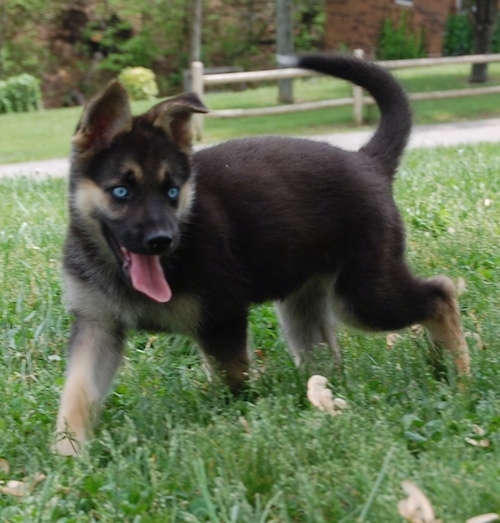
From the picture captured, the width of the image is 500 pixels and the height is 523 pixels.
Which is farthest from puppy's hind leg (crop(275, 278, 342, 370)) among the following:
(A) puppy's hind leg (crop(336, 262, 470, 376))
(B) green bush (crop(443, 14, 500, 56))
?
(B) green bush (crop(443, 14, 500, 56))

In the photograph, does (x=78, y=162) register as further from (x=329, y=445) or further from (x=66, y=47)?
(x=66, y=47)

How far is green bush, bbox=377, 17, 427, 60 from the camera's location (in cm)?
3006

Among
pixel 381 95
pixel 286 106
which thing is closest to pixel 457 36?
pixel 286 106

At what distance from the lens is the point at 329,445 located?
137 inches

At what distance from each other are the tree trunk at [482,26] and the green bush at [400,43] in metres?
4.89

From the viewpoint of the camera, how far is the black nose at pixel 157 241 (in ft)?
12.8

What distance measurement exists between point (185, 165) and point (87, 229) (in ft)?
1.70

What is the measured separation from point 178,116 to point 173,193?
39cm

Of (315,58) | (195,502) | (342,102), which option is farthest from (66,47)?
(195,502)

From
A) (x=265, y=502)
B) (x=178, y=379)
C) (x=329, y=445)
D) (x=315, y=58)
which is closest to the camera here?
(x=265, y=502)

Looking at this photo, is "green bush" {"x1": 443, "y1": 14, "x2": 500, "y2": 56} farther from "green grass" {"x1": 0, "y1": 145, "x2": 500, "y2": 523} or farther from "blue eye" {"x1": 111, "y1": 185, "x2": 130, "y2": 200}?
"blue eye" {"x1": 111, "y1": 185, "x2": 130, "y2": 200}

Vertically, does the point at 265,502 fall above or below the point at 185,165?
below

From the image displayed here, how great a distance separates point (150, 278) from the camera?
4148 millimetres

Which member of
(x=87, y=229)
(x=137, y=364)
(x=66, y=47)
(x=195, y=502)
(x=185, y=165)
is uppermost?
(x=185, y=165)
